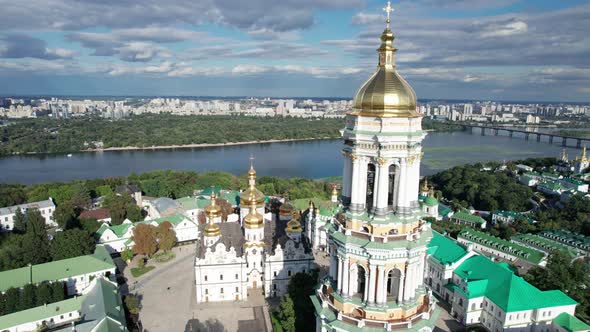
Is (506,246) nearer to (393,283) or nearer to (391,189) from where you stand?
(393,283)

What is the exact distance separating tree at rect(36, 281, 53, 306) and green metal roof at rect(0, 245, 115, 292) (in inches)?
45.0

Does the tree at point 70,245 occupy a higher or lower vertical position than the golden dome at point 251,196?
lower

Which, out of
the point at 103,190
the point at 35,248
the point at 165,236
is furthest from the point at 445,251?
the point at 103,190

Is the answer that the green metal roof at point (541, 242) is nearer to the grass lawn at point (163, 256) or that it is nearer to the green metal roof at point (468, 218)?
the green metal roof at point (468, 218)

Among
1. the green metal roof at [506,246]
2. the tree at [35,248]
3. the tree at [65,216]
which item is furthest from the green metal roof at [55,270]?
the green metal roof at [506,246]

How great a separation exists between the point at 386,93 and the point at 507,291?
12.4 m

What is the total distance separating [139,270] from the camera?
70.4 feet

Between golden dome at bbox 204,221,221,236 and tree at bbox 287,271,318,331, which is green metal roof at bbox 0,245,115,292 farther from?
tree at bbox 287,271,318,331

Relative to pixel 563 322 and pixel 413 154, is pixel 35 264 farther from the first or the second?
pixel 563 322

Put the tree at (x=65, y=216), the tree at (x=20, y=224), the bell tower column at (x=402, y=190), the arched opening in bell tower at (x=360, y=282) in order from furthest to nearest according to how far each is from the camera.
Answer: the tree at (x=65, y=216) < the tree at (x=20, y=224) < the arched opening in bell tower at (x=360, y=282) < the bell tower column at (x=402, y=190)

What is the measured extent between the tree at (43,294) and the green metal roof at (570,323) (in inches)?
808

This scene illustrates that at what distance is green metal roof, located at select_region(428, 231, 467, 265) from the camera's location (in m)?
18.8

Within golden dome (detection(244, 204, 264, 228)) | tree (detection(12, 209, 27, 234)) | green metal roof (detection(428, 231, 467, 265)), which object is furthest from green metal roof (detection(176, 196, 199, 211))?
green metal roof (detection(428, 231, 467, 265))

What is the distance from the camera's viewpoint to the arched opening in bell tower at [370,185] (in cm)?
848
